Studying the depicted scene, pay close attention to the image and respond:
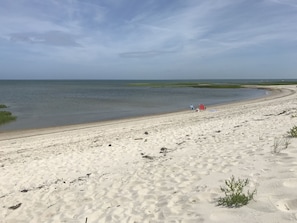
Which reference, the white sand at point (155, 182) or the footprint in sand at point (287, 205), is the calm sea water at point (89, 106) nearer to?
the white sand at point (155, 182)

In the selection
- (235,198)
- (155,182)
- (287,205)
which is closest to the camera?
(287,205)

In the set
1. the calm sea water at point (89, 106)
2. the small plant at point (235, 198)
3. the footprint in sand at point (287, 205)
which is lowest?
the calm sea water at point (89, 106)

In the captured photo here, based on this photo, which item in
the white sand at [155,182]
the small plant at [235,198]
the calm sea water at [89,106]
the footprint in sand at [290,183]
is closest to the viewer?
the small plant at [235,198]

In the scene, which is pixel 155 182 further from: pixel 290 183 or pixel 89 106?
pixel 89 106

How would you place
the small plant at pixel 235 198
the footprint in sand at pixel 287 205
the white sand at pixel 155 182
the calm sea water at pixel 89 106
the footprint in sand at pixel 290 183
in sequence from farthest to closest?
the calm sea water at pixel 89 106
the footprint in sand at pixel 290 183
the white sand at pixel 155 182
the small plant at pixel 235 198
the footprint in sand at pixel 287 205

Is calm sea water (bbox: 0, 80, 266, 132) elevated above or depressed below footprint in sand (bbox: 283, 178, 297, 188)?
below

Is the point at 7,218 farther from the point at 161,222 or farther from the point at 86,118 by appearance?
the point at 86,118

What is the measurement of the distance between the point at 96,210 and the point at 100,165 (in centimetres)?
330

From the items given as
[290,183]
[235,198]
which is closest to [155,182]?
[235,198]

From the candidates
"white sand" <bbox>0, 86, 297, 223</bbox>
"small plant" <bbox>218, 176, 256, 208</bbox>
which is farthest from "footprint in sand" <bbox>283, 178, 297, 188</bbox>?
"small plant" <bbox>218, 176, 256, 208</bbox>

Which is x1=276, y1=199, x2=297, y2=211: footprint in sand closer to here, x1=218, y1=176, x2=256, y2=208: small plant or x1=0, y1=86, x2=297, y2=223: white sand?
x1=0, y1=86, x2=297, y2=223: white sand

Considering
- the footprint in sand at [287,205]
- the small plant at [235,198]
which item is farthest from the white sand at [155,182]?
the small plant at [235,198]

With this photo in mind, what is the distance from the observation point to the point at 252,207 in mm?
3881

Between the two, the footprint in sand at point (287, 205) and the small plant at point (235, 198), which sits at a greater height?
the footprint in sand at point (287, 205)
